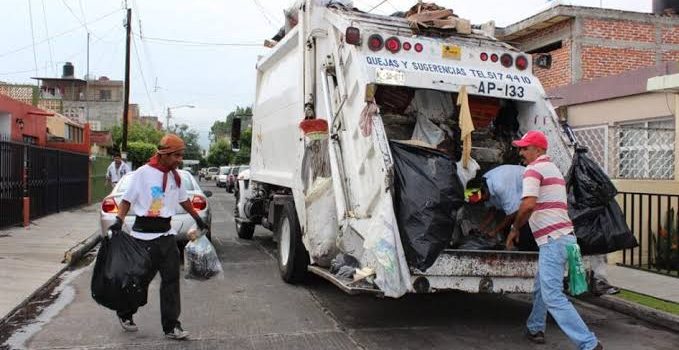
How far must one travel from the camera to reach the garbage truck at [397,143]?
206 inches

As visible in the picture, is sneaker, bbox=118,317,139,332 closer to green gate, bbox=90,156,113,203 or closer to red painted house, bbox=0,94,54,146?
red painted house, bbox=0,94,54,146

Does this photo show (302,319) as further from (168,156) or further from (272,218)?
(272,218)

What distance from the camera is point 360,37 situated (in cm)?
619

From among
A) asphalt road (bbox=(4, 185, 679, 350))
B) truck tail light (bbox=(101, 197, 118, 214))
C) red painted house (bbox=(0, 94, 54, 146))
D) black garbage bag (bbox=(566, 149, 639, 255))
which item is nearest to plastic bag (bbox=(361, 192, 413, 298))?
asphalt road (bbox=(4, 185, 679, 350))

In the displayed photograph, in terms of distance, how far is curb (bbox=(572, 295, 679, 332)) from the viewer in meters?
6.31

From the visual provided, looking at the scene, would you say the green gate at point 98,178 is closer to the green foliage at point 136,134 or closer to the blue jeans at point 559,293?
the blue jeans at point 559,293

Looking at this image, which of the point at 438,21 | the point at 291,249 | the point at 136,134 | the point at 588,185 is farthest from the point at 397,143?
the point at 136,134

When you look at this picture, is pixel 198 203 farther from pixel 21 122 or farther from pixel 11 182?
pixel 21 122

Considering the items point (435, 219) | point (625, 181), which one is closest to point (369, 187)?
point (435, 219)

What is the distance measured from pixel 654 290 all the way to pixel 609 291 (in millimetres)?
2243

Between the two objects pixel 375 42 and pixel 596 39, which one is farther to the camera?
pixel 596 39

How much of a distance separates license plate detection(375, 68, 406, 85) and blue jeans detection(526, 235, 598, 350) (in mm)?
2059

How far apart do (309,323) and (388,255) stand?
1.47m

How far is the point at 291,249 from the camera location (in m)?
7.71
